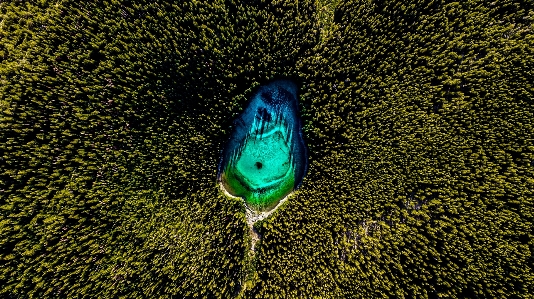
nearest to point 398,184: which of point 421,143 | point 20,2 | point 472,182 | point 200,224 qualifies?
point 421,143

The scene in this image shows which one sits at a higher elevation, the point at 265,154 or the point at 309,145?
the point at 309,145

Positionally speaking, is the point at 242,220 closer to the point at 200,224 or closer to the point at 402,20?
the point at 200,224

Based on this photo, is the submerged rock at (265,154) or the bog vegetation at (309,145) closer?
the bog vegetation at (309,145)

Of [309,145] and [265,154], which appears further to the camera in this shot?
[265,154]

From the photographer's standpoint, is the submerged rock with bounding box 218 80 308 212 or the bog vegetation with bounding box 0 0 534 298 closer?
the bog vegetation with bounding box 0 0 534 298
